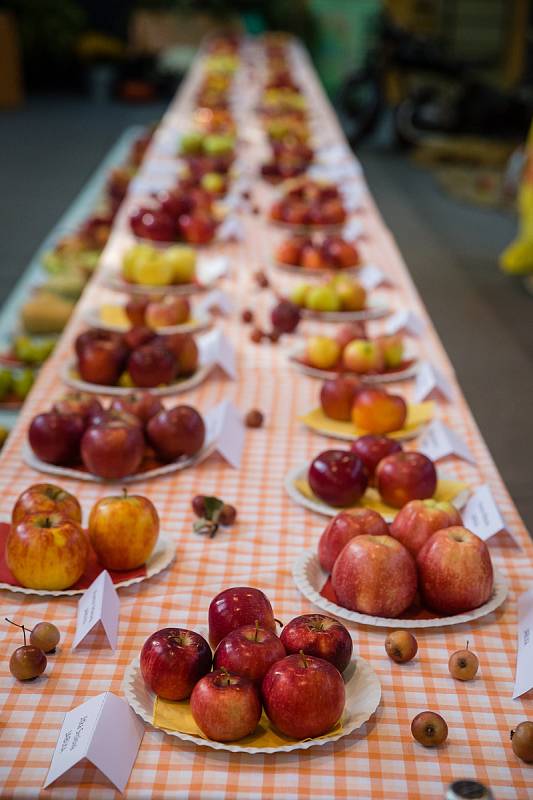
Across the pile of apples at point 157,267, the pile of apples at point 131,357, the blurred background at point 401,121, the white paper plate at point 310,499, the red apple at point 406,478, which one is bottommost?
the blurred background at point 401,121

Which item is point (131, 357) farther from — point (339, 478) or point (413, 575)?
point (413, 575)

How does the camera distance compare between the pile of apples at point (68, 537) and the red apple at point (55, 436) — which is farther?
the red apple at point (55, 436)

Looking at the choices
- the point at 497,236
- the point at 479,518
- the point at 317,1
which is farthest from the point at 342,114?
the point at 479,518

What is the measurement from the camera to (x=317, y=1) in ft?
42.3

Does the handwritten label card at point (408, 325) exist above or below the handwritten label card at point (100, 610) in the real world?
below

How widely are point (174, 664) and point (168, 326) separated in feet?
4.92

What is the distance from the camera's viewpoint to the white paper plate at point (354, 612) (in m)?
1.32

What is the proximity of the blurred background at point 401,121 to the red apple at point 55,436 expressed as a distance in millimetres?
1709

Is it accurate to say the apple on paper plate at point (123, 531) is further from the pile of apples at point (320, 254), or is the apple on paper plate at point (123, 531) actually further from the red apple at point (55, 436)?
the pile of apples at point (320, 254)

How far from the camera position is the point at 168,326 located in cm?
254

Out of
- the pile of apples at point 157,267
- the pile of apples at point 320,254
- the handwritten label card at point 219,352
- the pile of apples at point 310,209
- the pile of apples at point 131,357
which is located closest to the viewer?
the pile of apples at point 131,357

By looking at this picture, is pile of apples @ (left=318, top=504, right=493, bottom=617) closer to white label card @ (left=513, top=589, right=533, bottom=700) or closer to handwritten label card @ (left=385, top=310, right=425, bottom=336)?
white label card @ (left=513, top=589, right=533, bottom=700)

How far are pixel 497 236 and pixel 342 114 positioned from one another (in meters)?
5.56

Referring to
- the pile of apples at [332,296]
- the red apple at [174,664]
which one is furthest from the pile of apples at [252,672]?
the pile of apples at [332,296]
